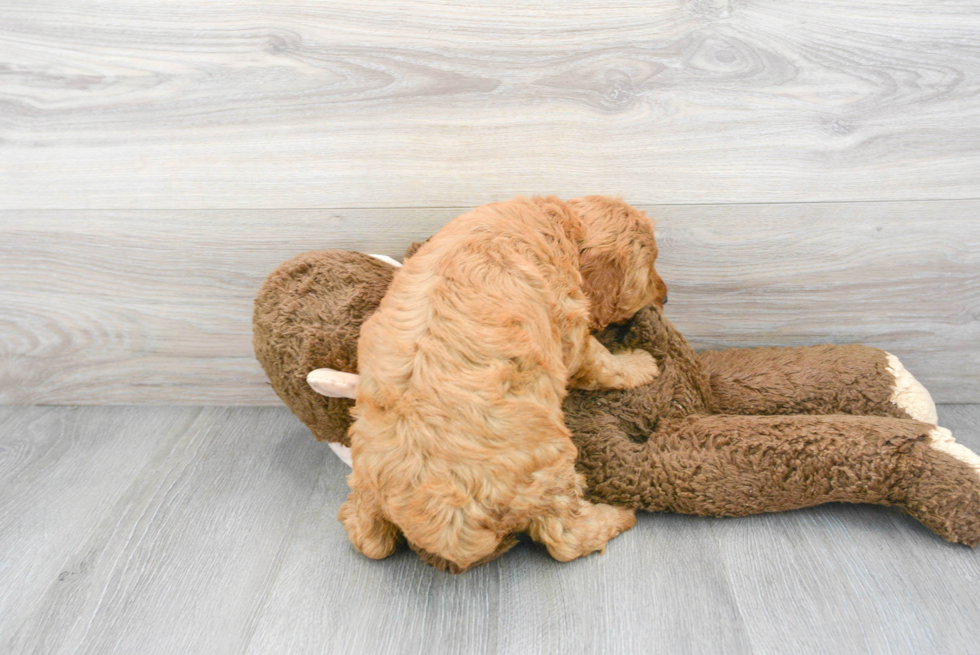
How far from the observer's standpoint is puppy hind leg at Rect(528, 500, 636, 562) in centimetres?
126

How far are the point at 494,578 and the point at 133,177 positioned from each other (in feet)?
4.34

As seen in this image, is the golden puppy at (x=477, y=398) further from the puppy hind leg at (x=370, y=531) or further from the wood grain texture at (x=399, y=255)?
the wood grain texture at (x=399, y=255)

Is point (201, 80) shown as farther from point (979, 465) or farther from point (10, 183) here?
point (979, 465)

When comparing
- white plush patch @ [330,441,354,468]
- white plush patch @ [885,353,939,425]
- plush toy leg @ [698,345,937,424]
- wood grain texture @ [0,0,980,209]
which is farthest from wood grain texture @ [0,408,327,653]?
white plush patch @ [885,353,939,425]

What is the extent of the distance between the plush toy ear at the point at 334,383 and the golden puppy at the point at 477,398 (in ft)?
0.41

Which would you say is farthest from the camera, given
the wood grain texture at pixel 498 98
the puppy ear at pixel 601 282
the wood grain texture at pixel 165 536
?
the wood grain texture at pixel 498 98

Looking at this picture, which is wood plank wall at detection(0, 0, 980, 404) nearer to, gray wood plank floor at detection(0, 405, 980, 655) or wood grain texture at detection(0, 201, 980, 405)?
wood grain texture at detection(0, 201, 980, 405)

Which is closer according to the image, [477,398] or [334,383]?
[477,398]

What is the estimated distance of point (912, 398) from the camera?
60.3 inches

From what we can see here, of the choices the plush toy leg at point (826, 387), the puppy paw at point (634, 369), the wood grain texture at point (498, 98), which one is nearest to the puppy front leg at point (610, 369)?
the puppy paw at point (634, 369)

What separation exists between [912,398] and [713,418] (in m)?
0.50

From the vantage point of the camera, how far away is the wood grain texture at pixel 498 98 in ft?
4.86

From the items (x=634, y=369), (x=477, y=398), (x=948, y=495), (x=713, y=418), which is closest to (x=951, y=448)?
(x=948, y=495)

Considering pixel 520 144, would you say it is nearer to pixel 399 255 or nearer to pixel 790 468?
pixel 399 255
